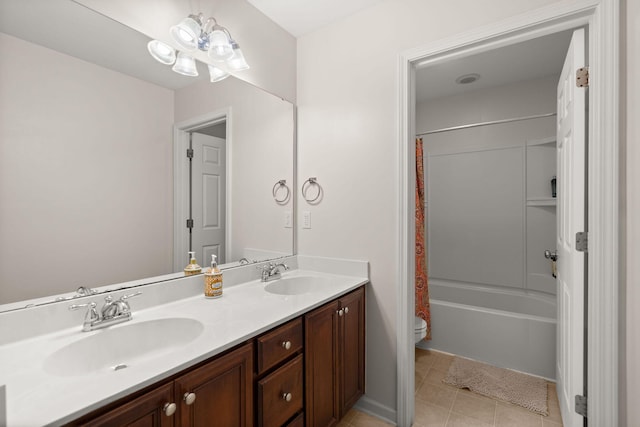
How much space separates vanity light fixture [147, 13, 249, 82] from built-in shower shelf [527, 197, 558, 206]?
2782 mm

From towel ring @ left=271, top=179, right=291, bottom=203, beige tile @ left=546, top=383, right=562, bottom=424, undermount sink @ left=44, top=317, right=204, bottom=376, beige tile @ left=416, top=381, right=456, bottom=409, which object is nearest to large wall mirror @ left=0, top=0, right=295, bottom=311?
undermount sink @ left=44, top=317, right=204, bottom=376

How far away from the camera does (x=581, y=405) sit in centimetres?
138

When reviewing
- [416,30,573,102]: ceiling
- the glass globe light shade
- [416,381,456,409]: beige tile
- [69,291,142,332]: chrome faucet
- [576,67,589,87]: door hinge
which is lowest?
[416,381,456,409]: beige tile

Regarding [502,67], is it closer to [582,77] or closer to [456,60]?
[456,60]

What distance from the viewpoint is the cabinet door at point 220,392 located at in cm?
88

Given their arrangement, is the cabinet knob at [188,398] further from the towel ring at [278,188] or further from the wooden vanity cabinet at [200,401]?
→ the towel ring at [278,188]

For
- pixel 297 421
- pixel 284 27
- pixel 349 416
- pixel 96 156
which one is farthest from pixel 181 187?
pixel 349 416

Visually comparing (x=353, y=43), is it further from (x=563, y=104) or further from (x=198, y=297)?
(x=198, y=297)

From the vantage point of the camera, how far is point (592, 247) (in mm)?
1294

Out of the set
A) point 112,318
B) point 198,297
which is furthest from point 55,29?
point 198,297

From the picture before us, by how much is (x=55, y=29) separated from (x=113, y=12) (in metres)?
0.24

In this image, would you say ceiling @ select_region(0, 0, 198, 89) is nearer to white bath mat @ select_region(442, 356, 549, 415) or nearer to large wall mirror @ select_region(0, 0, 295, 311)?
large wall mirror @ select_region(0, 0, 295, 311)

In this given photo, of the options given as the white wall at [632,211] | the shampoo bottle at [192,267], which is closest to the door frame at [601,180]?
the white wall at [632,211]

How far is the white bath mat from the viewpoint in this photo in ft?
6.38
